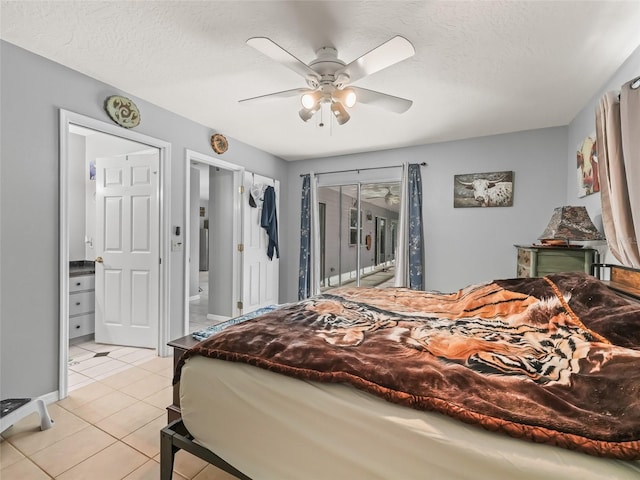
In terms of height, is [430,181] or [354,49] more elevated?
[354,49]

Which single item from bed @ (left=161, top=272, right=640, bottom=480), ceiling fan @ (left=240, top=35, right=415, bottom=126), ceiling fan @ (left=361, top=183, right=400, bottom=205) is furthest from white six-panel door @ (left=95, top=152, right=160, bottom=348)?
ceiling fan @ (left=361, top=183, right=400, bottom=205)

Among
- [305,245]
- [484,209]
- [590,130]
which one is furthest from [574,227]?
[305,245]

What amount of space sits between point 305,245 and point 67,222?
3.12m

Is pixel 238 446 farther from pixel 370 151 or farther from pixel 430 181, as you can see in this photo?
pixel 370 151

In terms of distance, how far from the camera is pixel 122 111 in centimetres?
263

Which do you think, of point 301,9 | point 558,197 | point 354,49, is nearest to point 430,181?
point 558,197

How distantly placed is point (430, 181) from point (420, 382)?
354 centimetres

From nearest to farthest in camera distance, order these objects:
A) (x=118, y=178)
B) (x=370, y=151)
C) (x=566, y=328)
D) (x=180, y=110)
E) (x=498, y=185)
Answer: (x=566, y=328)
(x=180, y=110)
(x=118, y=178)
(x=498, y=185)
(x=370, y=151)

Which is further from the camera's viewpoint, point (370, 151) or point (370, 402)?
point (370, 151)

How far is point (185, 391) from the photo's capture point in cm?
140

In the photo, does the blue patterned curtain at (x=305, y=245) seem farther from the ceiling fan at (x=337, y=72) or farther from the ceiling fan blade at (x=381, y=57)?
the ceiling fan blade at (x=381, y=57)

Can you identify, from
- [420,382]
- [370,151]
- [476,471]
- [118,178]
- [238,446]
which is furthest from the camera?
[370,151]

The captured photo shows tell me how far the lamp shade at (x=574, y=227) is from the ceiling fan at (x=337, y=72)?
151 cm

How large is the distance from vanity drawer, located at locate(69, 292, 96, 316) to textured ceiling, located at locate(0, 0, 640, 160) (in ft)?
7.65
